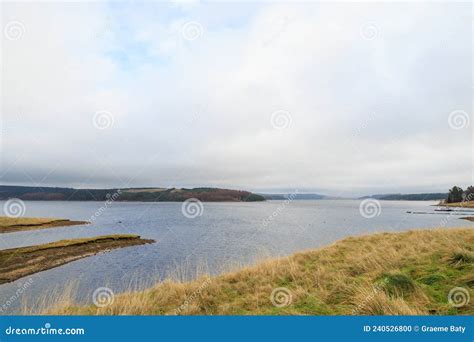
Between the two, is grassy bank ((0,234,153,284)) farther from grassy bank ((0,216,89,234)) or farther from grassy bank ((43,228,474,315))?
grassy bank ((0,216,89,234))

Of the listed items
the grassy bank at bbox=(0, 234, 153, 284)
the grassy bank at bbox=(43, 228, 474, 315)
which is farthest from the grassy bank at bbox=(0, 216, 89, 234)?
the grassy bank at bbox=(43, 228, 474, 315)

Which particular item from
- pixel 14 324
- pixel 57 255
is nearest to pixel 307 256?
pixel 14 324

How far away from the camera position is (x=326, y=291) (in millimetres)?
7078

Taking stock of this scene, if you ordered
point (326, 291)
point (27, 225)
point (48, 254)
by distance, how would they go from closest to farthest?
point (326, 291) < point (48, 254) < point (27, 225)

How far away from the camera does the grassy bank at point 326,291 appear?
5.95m

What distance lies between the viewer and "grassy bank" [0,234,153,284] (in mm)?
26628

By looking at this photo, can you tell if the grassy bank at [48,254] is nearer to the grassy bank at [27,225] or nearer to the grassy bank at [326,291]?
the grassy bank at [326,291]

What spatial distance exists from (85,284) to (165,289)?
59.7 feet

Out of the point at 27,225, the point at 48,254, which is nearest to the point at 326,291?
the point at 48,254

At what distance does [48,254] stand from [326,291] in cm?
3778

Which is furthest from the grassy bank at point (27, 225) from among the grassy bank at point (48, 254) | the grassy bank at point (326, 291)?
the grassy bank at point (326, 291)

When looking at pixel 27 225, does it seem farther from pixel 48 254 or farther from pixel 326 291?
pixel 326 291

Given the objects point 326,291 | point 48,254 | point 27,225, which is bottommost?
point 48,254

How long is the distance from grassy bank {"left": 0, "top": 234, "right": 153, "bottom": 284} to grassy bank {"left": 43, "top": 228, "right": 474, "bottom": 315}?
83.8 ft
